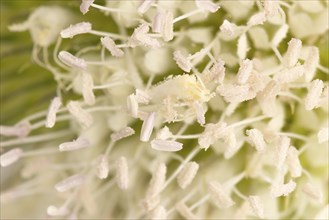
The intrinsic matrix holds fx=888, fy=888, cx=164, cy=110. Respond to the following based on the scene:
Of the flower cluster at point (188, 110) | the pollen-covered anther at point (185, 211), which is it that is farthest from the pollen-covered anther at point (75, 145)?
the pollen-covered anther at point (185, 211)

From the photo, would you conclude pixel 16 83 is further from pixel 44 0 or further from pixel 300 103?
pixel 300 103

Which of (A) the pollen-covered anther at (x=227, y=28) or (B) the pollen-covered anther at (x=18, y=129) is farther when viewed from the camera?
(B) the pollen-covered anther at (x=18, y=129)

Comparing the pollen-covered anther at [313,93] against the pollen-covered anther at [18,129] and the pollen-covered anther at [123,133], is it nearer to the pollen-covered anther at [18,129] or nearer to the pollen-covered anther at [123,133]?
the pollen-covered anther at [123,133]

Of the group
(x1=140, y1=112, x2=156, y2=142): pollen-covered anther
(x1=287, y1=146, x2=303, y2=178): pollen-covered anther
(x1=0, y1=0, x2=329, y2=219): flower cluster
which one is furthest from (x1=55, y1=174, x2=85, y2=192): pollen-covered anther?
(x1=287, y1=146, x2=303, y2=178): pollen-covered anther

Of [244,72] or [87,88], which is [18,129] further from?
[244,72]

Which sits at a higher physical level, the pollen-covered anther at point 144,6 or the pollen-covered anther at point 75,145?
the pollen-covered anther at point 144,6

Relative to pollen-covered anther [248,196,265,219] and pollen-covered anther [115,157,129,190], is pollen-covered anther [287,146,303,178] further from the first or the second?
pollen-covered anther [115,157,129,190]

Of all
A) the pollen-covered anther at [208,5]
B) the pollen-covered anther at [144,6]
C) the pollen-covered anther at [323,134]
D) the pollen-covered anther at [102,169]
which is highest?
the pollen-covered anther at [144,6]

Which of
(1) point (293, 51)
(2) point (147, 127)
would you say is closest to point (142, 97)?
(2) point (147, 127)
